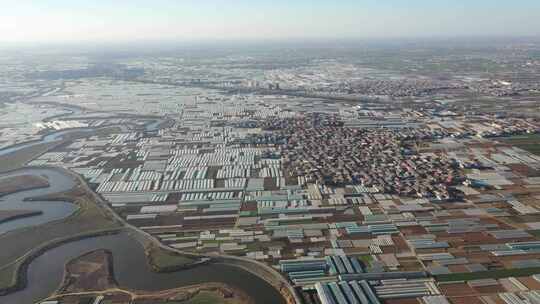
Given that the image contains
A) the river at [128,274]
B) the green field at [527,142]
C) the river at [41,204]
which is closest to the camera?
the river at [128,274]

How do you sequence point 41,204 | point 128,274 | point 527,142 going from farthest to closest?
point 527,142, point 41,204, point 128,274

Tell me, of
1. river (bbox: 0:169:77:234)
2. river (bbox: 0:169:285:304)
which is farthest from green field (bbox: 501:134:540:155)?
river (bbox: 0:169:77:234)

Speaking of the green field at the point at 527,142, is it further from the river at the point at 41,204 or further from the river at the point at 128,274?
the river at the point at 41,204

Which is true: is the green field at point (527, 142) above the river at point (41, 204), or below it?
above

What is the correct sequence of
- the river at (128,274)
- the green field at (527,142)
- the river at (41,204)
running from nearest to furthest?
the river at (128,274), the river at (41,204), the green field at (527,142)

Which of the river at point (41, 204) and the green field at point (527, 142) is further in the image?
the green field at point (527, 142)

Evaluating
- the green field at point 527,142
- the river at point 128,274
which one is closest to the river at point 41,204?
the river at point 128,274

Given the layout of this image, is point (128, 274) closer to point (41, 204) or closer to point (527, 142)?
point (41, 204)

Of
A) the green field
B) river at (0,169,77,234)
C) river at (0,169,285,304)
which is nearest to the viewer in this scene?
river at (0,169,285,304)

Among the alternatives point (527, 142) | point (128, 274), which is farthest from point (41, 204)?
point (527, 142)

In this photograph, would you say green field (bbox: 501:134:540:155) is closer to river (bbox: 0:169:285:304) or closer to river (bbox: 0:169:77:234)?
river (bbox: 0:169:285:304)

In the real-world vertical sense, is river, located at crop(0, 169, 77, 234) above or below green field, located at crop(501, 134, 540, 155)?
below
